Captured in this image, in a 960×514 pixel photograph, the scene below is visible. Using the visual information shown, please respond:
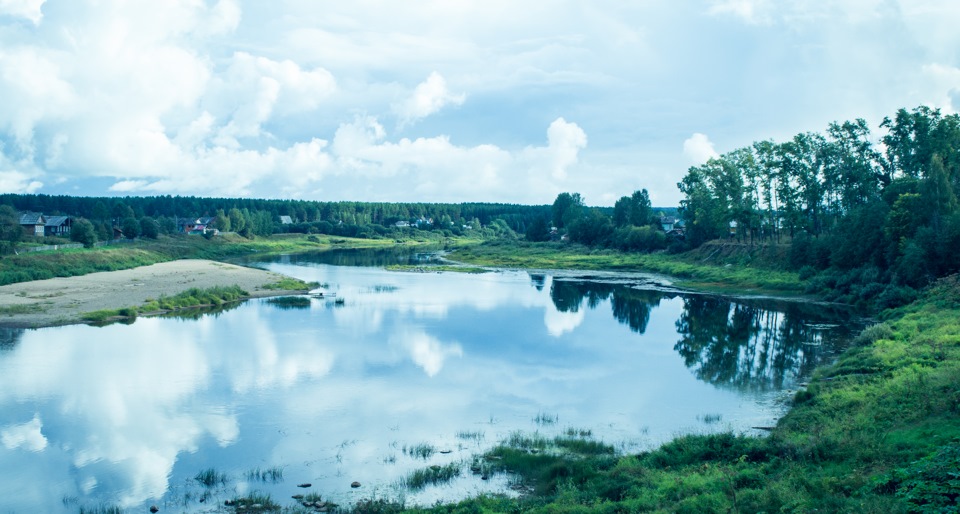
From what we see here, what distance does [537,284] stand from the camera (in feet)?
211

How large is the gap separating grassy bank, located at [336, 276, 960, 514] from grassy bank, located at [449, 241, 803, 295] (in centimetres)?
3760

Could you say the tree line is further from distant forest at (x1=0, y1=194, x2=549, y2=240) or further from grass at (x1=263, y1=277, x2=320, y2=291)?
distant forest at (x1=0, y1=194, x2=549, y2=240)

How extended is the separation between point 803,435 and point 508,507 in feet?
23.8

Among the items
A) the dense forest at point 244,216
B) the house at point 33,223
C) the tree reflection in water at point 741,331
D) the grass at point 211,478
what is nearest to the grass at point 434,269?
the tree reflection in water at point 741,331

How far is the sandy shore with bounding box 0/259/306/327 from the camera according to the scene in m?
38.8

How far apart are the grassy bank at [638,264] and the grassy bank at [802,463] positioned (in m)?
37.6

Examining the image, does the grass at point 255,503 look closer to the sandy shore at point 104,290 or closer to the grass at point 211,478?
the grass at point 211,478

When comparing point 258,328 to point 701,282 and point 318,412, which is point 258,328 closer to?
point 318,412

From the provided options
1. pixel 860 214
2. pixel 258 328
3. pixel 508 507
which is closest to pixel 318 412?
pixel 508 507

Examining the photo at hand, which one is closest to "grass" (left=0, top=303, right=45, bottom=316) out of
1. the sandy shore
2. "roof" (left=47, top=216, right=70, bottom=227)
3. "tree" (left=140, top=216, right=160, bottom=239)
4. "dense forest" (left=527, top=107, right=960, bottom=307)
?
the sandy shore

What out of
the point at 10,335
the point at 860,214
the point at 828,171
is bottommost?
the point at 10,335

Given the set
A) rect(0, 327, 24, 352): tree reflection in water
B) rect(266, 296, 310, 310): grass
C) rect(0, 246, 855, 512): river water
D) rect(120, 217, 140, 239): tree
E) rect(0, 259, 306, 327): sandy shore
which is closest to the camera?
rect(0, 246, 855, 512): river water

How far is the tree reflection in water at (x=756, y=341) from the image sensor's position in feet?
88.3

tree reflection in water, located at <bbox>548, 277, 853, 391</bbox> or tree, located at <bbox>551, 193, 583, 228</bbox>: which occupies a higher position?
tree, located at <bbox>551, 193, 583, 228</bbox>
